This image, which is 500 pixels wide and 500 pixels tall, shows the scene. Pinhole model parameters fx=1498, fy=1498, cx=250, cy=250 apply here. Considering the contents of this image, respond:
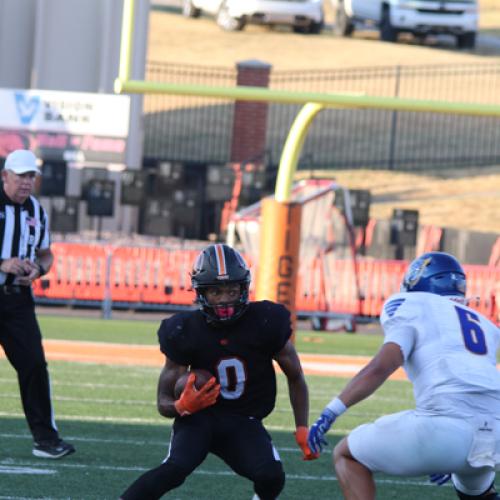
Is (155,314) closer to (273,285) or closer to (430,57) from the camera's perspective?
(273,285)

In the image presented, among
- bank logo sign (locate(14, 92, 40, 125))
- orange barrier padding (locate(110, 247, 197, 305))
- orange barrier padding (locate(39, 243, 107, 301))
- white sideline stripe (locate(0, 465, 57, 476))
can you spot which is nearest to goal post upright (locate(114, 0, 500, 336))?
orange barrier padding (locate(110, 247, 197, 305))

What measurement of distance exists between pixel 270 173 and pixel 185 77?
8.69 metres

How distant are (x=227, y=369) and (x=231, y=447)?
31 cm

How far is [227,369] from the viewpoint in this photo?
594cm

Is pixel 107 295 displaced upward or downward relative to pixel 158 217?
downward

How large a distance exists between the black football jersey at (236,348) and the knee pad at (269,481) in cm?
29

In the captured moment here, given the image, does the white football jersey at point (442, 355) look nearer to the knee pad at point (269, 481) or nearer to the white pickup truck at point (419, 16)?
the knee pad at point (269, 481)

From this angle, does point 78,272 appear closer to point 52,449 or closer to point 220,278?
point 52,449

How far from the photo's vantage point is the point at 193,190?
2406 centimetres

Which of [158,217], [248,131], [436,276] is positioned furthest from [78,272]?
[436,276]

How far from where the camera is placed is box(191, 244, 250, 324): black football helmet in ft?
19.1

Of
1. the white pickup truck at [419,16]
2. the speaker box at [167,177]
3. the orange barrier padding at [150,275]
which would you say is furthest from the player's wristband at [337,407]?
the white pickup truck at [419,16]

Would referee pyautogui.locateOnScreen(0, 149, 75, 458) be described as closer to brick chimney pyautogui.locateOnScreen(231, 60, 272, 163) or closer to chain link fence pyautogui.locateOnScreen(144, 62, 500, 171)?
brick chimney pyautogui.locateOnScreen(231, 60, 272, 163)

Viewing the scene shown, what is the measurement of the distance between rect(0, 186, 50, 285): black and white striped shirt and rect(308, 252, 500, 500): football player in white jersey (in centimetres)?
326
